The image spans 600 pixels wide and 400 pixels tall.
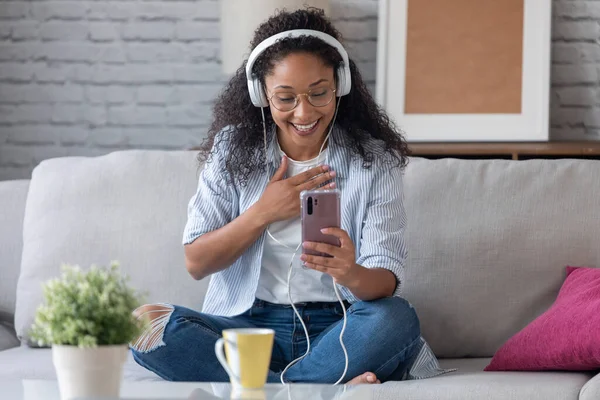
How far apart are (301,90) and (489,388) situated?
0.70 metres

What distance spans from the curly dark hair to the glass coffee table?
74 centimetres

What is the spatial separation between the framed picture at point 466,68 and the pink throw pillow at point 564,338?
95 cm

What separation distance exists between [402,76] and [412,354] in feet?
4.20

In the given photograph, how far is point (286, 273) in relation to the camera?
2.05 m

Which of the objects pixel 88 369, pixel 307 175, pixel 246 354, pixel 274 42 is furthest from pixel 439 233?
pixel 88 369

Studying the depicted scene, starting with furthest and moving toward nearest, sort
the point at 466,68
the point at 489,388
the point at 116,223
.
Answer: the point at 466,68, the point at 116,223, the point at 489,388

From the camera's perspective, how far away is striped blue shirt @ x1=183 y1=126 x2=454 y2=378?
200 centimetres

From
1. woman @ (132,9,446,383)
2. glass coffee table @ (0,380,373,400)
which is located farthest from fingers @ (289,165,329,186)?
glass coffee table @ (0,380,373,400)

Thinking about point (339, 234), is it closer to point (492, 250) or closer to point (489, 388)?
point (489, 388)

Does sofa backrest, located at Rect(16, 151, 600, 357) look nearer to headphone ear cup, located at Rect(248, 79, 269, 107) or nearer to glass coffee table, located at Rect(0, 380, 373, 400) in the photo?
headphone ear cup, located at Rect(248, 79, 269, 107)

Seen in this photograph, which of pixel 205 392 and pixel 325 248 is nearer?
pixel 205 392

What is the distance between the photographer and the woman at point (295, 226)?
184 cm

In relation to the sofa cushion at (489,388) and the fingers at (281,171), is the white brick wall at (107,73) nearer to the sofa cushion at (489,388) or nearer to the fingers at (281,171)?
the fingers at (281,171)

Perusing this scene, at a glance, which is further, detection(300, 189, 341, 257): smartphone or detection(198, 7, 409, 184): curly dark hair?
detection(198, 7, 409, 184): curly dark hair
